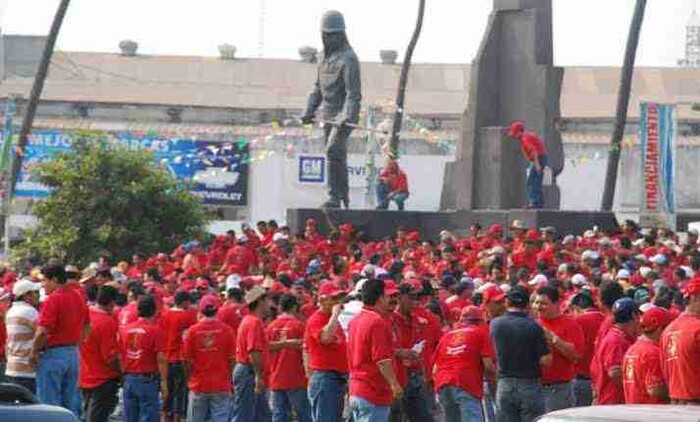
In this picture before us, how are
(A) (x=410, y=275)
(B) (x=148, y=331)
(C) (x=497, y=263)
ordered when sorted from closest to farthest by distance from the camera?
1. (B) (x=148, y=331)
2. (A) (x=410, y=275)
3. (C) (x=497, y=263)

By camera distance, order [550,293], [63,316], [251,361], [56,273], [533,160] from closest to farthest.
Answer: [550,293]
[63,316]
[56,273]
[251,361]
[533,160]

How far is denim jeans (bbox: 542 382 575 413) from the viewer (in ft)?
59.0

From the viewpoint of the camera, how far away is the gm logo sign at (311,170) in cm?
6194

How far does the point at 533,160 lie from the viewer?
107ft

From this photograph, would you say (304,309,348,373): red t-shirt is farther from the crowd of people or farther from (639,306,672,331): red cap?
(639,306,672,331): red cap

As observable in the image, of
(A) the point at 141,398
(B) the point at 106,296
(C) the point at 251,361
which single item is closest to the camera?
(C) the point at 251,361

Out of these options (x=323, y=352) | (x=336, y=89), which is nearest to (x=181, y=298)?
(x=323, y=352)

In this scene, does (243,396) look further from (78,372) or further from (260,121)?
(260,121)

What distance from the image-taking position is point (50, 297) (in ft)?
63.9

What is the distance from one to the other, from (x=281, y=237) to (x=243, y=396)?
10.6 m

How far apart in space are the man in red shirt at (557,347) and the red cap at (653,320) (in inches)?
64.0

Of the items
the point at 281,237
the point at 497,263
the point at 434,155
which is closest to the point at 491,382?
the point at 497,263

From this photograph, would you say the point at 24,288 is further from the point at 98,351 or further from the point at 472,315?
the point at 472,315

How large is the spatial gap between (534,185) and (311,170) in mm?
29414
